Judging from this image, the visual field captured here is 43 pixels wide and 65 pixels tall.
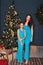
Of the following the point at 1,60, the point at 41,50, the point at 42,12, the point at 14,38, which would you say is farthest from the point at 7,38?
the point at 1,60

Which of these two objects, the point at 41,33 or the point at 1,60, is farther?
the point at 41,33

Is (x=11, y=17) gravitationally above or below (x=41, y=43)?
above

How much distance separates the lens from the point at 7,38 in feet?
39.2

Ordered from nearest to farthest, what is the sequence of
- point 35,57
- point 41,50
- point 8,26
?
1. point 8,26
2. point 35,57
3. point 41,50

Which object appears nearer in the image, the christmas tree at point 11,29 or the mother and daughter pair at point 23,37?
the mother and daughter pair at point 23,37

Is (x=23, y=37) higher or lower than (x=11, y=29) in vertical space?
lower

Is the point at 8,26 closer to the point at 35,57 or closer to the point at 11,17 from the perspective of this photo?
the point at 11,17

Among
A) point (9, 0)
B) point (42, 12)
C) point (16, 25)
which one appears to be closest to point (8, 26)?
point (16, 25)

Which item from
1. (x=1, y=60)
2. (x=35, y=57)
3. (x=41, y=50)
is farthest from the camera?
(x=41, y=50)

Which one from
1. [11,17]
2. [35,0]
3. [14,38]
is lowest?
[14,38]

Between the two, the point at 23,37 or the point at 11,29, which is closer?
the point at 23,37

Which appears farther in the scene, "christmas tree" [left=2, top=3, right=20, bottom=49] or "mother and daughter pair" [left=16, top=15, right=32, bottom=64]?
"christmas tree" [left=2, top=3, right=20, bottom=49]

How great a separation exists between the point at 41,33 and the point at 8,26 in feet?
11.3

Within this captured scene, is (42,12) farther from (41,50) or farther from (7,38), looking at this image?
(41,50)
